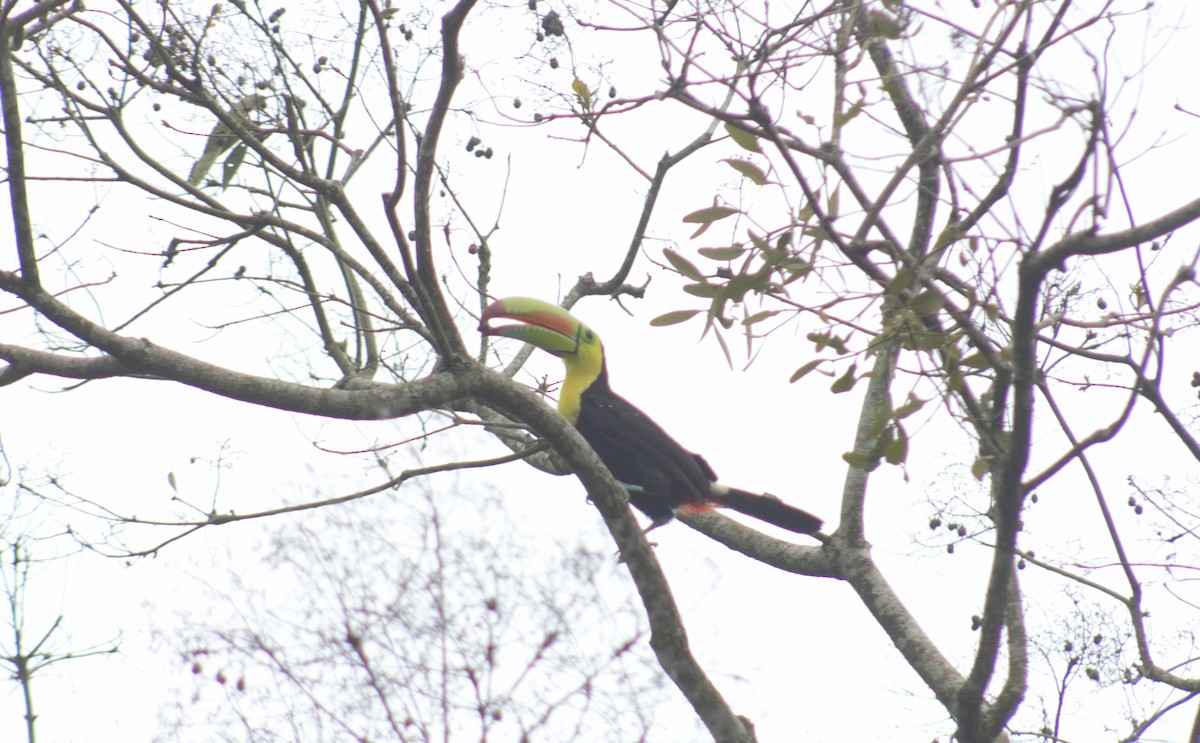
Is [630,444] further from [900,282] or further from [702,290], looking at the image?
[900,282]

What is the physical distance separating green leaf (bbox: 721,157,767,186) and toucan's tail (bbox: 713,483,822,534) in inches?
102

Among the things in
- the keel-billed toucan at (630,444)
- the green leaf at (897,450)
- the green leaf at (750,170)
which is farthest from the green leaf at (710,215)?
the keel-billed toucan at (630,444)

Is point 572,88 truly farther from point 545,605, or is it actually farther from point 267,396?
point 545,605

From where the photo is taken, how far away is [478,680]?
294 centimetres

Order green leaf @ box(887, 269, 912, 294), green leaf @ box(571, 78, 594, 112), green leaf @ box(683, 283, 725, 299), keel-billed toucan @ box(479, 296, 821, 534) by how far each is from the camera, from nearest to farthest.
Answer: green leaf @ box(887, 269, 912, 294), green leaf @ box(683, 283, 725, 299), green leaf @ box(571, 78, 594, 112), keel-billed toucan @ box(479, 296, 821, 534)

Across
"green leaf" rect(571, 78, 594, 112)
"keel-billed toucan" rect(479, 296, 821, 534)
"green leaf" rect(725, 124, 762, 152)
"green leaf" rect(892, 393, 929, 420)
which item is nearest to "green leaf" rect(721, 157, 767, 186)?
"green leaf" rect(725, 124, 762, 152)

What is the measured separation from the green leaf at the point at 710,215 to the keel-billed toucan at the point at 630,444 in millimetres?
2204

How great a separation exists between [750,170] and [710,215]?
0.14 meters

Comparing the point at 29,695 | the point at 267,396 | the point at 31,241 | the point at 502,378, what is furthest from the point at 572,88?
the point at 29,695

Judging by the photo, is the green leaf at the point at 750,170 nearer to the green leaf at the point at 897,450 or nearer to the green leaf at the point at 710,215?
the green leaf at the point at 710,215

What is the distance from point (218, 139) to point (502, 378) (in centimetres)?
198

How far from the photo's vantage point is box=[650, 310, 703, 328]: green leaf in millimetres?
2814

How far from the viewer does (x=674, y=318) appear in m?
2.82

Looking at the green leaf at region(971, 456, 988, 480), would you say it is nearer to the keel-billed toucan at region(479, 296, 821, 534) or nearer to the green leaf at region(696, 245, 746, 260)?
the green leaf at region(696, 245, 746, 260)
